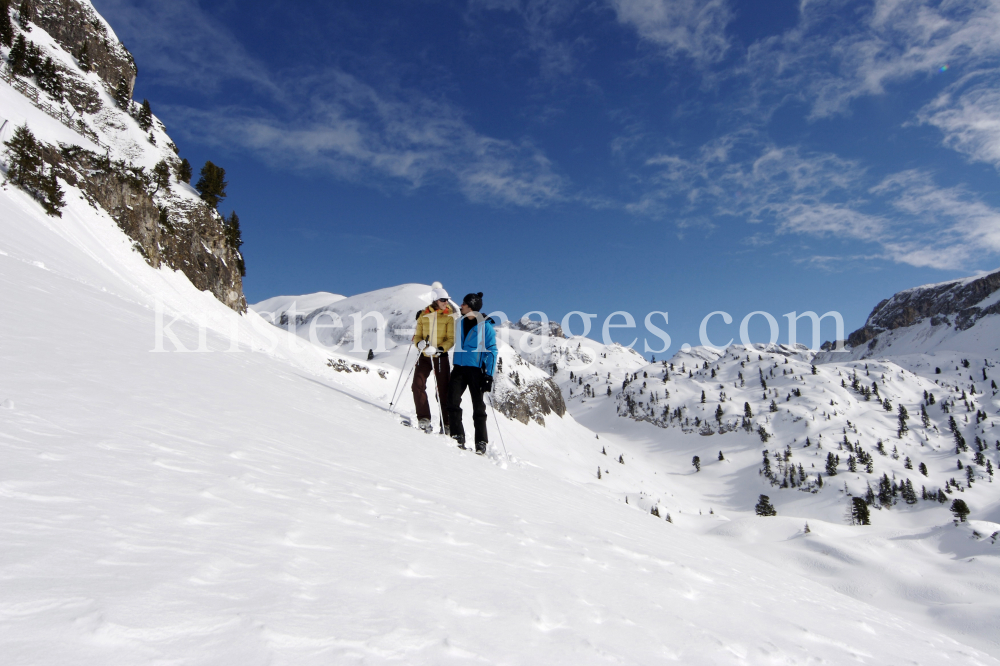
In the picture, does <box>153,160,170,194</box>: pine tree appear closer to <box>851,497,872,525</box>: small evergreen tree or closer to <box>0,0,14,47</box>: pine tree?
<box>0,0,14,47</box>: pine tree

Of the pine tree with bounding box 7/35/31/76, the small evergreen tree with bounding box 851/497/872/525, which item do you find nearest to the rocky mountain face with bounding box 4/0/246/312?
the pine tree with bounding box 7/35/31/76

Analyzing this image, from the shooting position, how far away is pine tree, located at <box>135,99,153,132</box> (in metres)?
51.8

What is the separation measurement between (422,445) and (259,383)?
12.0 feet

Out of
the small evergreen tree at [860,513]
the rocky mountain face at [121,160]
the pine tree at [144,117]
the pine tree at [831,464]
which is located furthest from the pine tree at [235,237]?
the pine tree at [831,464]

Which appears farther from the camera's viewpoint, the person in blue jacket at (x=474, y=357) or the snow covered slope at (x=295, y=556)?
the person in blue jacket at (x=474, y=357)

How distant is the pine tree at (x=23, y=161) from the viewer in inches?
1041

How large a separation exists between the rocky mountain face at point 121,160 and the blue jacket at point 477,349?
3435 cm

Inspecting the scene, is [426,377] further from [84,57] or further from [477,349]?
[84,57]

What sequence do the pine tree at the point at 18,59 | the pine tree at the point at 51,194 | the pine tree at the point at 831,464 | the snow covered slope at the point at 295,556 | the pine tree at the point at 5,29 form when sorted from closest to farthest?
the snow covered slope at the point at 295,556 → the pine tree at the point at 51,194 → the pine tree at the point at 18,59 → the pine tree at the point at 5,29 → the pine tree at the point at 831,464

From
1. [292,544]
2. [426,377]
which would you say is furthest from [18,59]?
[292,544]

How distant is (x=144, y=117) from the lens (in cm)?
5238

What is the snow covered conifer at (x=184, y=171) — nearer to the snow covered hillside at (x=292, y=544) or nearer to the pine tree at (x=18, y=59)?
the pine tree at (x=18, y=59)

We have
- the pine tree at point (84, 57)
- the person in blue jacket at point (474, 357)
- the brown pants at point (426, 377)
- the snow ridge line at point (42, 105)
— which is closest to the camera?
the person in blue jacket at point (474, 357)

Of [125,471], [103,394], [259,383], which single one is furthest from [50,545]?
[259,383]
